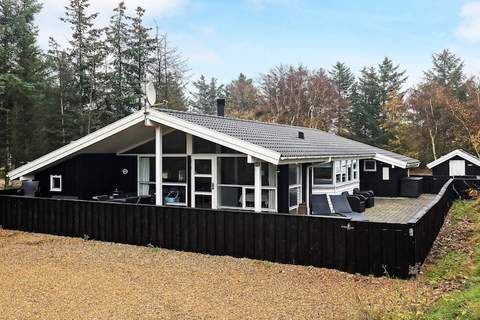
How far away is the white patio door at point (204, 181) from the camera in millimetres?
12398


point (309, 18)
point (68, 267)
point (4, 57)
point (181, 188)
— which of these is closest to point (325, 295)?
point (68, 267)

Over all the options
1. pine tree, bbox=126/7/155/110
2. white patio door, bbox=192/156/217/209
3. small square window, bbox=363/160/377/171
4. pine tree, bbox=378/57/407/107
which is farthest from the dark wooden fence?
pine tree, bbox=378/57/407/107

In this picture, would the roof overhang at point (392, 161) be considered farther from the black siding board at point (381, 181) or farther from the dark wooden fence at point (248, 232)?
the dark wooden fence at point (248, 232)

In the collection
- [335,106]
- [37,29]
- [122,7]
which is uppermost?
[122,7]

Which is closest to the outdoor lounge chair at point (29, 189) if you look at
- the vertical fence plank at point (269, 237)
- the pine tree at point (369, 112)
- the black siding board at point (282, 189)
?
the black siding board at point (282, 189)

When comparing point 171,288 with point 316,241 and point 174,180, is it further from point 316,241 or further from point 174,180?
point 174,180

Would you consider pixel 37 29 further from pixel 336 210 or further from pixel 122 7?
pixel 336 210

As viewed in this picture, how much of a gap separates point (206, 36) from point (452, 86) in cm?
2911

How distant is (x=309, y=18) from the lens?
67.8 ft

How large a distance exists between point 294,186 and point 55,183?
801 cm

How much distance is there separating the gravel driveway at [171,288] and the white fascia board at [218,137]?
2778 millimetres

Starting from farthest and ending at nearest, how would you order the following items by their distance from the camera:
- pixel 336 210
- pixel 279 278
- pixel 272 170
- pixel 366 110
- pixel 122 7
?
pixel 366 110 < pixel 122 7 < pixel 336 210 < pixel 272 170 < pixel 279 278

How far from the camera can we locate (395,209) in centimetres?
1752

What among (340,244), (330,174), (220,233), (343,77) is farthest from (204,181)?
(343,77)
